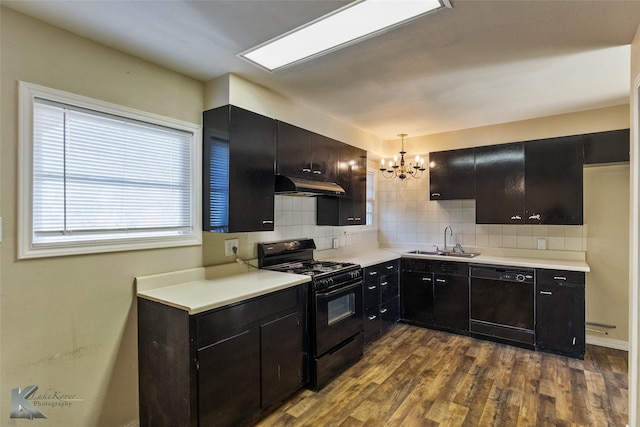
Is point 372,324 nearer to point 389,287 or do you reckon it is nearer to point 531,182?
point 389,287

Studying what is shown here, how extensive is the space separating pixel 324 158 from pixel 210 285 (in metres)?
1.71

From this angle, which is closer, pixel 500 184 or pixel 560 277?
pixel 560 277

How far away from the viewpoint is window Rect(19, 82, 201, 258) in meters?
1.74

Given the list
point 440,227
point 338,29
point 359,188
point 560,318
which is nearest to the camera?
point 338,29

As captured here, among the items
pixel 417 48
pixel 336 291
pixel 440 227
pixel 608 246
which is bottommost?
pixel 336 291

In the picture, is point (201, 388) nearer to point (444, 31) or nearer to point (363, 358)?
point (363, 358)

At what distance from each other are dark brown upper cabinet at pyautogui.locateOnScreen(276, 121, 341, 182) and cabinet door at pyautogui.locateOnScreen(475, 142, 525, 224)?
1813 mm

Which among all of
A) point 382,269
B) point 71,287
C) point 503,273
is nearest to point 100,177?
point 71,287

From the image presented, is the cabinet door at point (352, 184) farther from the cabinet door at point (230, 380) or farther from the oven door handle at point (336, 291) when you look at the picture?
the cabinet door at point (230, 380)

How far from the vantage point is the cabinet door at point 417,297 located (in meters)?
3.92

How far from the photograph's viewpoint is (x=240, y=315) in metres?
2.04

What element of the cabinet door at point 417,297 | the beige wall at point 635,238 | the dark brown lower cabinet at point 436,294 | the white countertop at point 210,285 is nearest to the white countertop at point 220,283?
the white countertop at point 210,285

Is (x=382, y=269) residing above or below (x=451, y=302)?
above

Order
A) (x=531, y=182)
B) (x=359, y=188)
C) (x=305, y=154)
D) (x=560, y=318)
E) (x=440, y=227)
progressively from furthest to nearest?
(x=440, y=227) → (x=359, y=188) → (x=531, y=182) → (x=560, y=318) → (x=305, y=154)
